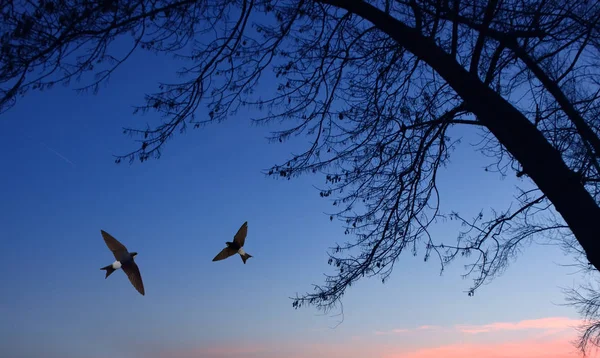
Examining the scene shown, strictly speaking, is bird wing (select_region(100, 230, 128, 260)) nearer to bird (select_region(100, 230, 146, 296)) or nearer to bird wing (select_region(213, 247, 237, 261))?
bird (select_region(100, 230, 146, 296))

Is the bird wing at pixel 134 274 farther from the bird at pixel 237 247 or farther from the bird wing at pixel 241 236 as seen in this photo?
the bird wing at pixel 241 236

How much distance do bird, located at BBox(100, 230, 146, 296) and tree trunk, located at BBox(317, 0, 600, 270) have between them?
303 cm

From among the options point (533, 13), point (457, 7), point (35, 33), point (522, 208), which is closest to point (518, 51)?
point (533, 13)

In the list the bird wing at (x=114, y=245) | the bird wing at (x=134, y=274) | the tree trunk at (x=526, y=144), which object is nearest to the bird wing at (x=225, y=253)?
the bird wing at (x=134, y=274)

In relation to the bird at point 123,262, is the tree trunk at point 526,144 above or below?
above

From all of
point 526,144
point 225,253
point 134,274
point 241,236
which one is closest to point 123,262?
point 134,274

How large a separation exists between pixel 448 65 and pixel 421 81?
5.30ft

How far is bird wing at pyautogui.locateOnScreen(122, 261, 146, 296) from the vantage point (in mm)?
3660

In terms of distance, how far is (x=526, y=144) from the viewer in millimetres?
4387

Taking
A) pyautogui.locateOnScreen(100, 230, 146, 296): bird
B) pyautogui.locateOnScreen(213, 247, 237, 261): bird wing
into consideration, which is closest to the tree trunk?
pyautogui.locateOnScreen(213, 247, 237, 261): bird wing

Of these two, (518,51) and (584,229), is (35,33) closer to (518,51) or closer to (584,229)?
(518,51)

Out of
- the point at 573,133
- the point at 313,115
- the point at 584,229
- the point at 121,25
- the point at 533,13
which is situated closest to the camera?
the point at 584,229

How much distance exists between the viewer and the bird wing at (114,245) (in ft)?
12.2

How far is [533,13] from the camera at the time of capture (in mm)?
4738
